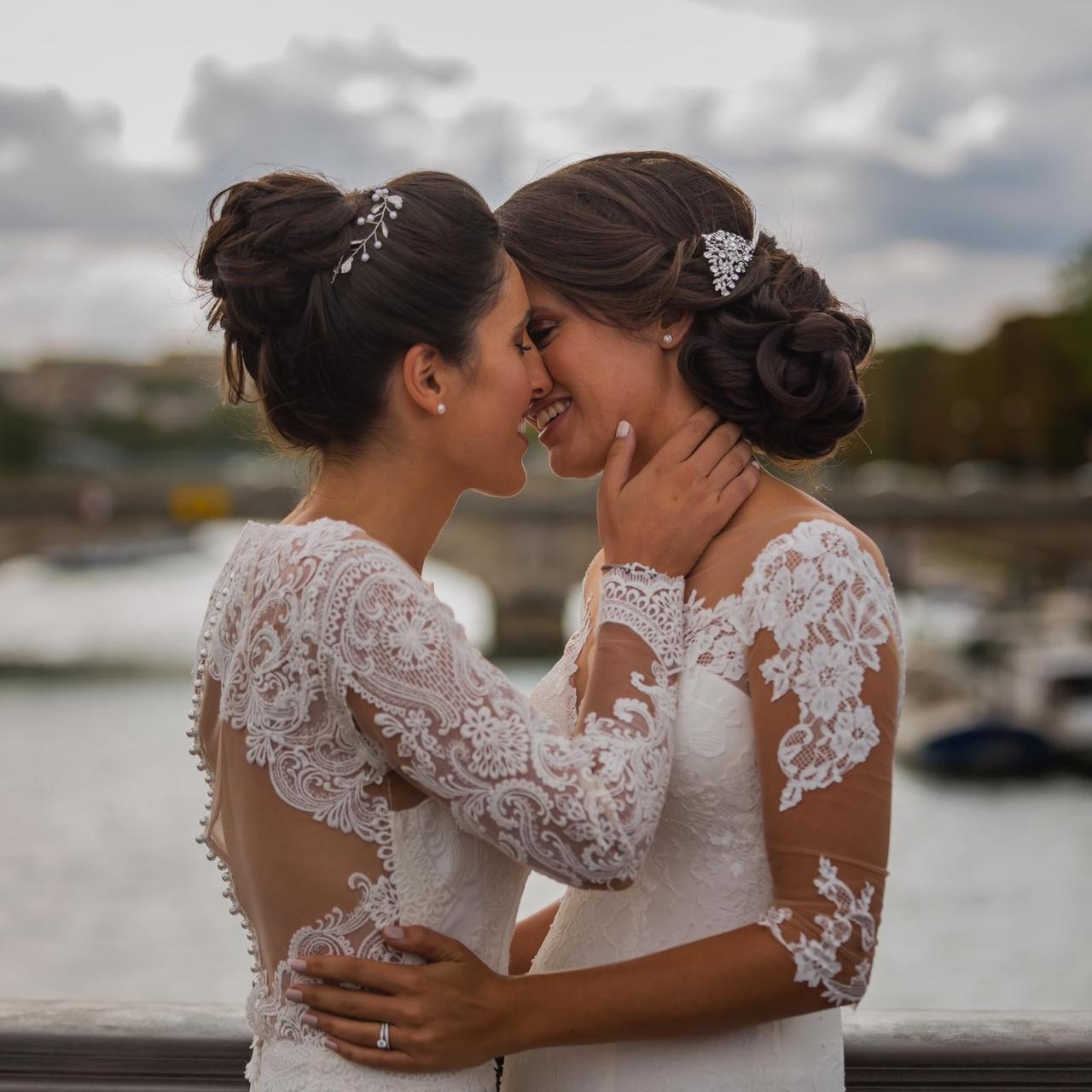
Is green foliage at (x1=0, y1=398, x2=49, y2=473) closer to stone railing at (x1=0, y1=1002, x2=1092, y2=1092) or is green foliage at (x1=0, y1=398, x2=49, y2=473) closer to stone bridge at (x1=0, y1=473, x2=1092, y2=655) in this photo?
stone bridge at (x1=0, y1=473, x2=1092, y2=655)

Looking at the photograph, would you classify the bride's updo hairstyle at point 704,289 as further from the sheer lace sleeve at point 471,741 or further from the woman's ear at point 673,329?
the sheer lace sleeve at point 471,741

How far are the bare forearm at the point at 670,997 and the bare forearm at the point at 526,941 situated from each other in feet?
1.40

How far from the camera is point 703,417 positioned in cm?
209

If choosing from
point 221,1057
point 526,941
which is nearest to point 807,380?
point 526,941

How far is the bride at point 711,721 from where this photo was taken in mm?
1761

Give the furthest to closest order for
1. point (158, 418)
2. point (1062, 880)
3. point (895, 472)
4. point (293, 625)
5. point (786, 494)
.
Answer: point (895, 472) → point (158, 418) → point (1062, 880) → point (786, 494) → point (293, 625)

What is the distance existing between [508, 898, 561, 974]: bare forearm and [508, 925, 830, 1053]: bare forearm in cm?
43

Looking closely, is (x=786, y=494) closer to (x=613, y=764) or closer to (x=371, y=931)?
(x=613, y=764)

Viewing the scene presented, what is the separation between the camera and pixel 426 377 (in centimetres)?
184

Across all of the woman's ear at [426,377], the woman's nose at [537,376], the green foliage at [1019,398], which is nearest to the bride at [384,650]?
the woman's ear at [426,377]

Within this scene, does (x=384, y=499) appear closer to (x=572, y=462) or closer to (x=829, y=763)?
(x=572, y=462)

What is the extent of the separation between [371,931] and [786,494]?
0.81 metres

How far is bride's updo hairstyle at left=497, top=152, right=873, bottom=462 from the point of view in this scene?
81.7 inches

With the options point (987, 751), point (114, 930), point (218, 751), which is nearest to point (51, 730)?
point (114, 930)
